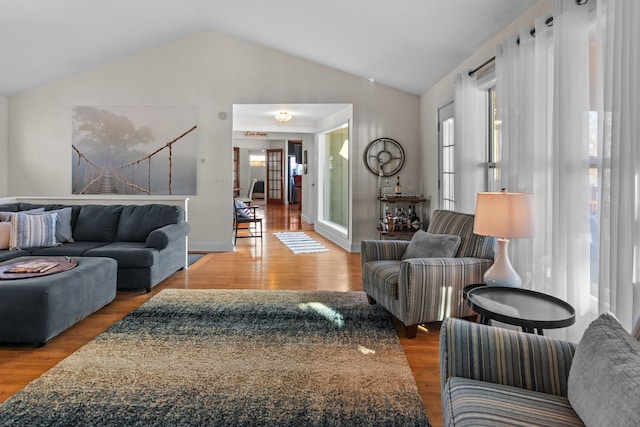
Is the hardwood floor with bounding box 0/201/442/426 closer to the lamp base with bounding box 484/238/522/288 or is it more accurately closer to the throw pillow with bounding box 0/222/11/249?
the lamp base with bounding box 484/238/522/288

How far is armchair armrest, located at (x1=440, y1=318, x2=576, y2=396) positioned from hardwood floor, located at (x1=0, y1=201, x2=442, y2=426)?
0.57 metres

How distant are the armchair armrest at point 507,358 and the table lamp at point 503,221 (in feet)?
2.87

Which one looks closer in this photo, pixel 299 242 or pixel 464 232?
pixel 464 232

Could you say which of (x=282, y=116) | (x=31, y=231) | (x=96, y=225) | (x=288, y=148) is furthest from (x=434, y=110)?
(x=288, y=148)

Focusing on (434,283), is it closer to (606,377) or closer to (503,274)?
(503,274)

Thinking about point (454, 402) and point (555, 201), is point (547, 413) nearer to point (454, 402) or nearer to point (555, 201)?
point (454, 402)

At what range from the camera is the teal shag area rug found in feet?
6.60

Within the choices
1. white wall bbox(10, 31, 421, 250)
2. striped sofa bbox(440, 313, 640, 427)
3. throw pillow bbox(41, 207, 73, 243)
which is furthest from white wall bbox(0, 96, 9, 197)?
striped sofa bbox(440, 313, 640, 427)

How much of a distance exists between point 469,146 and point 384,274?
5.44ft

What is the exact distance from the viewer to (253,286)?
14.7 ft

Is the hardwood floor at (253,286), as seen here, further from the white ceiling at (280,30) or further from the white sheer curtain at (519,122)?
the white ceiling at (280,30)

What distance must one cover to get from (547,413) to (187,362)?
1.99 meters

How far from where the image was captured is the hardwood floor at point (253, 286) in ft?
8.12

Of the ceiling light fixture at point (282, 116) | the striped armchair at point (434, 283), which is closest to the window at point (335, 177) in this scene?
the ceiling light fixture at point (282, 116)
